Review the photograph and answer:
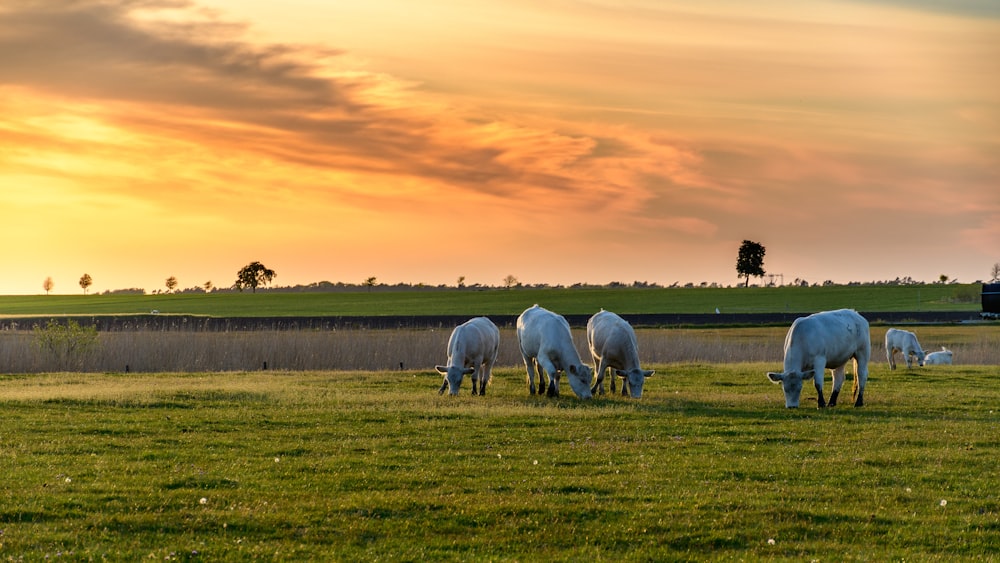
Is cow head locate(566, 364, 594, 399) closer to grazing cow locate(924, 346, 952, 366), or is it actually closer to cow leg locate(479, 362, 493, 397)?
cow leg locate(479, 362, 493, 397)

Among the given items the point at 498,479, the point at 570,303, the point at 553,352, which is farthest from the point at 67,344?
the point at 570,303

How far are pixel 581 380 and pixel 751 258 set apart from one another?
159640 mm

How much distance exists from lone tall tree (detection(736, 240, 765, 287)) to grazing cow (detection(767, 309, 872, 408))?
157 meters

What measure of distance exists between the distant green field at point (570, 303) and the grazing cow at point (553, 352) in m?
76.3

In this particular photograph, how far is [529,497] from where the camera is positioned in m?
14.9

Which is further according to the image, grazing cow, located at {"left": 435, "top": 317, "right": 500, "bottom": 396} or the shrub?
the shrub

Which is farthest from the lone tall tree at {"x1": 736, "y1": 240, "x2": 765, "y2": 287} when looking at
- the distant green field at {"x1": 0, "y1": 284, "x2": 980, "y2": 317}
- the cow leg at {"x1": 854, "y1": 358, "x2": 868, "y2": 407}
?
Result: the cow leg at {"x1": 854, "y1": 358, "x2": 868, "y2": 407}

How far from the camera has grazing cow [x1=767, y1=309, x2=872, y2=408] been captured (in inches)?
1041

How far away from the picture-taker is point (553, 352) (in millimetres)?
29375

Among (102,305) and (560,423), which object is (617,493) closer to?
(560,423)

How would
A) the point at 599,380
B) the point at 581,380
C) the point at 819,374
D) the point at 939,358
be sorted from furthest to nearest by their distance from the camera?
the point at 939,358 < the point at 599,380 < the point at 581,380 < the point at 819,374

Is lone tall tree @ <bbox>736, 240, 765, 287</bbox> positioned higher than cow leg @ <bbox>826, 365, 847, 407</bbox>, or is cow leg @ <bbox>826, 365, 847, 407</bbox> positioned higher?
lone tall tree @ <bbox>736, 240, 765, 287</bbox>

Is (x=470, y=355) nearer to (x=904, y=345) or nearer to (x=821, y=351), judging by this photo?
(x=821, y=351)

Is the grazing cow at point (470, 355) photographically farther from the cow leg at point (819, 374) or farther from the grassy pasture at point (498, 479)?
the cow leg at point (819, 374)
